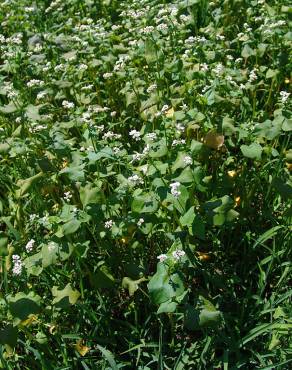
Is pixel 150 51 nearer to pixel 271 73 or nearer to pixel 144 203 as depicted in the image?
pixel 271 73

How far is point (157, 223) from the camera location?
2.60m

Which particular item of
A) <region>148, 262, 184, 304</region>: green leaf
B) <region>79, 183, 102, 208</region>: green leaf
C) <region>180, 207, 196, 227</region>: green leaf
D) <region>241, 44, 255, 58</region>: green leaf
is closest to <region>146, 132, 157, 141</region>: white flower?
<region>79, 183, 102, 208</region>: green leaf

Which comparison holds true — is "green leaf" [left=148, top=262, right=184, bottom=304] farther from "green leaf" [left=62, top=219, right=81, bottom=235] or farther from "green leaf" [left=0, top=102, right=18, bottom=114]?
"green leaf" [left=0, top=102, right=18, bottom=114]

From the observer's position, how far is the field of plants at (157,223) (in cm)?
236

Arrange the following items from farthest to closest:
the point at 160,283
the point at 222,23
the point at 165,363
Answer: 1. the point at 222,23
2. the point at 165,363
3. the point at 160,283

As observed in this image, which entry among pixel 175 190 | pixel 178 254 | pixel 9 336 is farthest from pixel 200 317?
pixel 9 336

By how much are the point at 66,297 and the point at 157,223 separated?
20.9 inches

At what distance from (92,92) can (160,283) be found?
192 cm

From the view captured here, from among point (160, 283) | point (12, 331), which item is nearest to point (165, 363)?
point (160, 283)

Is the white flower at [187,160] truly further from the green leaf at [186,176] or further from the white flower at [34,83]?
the white flower at [34,83]

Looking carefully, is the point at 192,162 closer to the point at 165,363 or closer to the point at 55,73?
the point at 165,363

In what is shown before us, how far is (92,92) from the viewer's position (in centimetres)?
375

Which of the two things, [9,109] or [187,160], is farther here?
[9,109]

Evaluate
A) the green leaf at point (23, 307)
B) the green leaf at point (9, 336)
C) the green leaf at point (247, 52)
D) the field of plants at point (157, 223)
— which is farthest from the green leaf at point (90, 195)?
the green leaf at point (247, 52)
